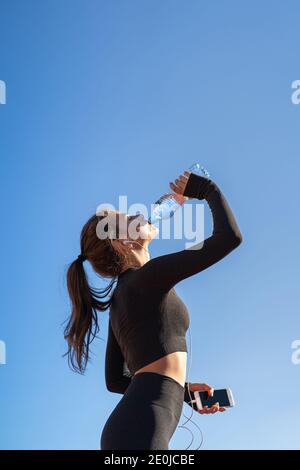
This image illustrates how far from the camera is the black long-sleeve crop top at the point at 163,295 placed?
3.85 m

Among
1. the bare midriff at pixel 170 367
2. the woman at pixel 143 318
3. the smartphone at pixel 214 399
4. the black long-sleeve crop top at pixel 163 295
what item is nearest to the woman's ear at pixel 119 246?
the woman at pixel 143 318

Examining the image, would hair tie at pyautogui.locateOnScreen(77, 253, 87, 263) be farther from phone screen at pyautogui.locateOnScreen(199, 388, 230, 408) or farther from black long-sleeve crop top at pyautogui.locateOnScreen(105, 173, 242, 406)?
phone screen at pyautogui.locateOnScreen(199, 388, 230, 408)

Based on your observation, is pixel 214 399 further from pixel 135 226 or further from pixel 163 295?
pixel 135 226

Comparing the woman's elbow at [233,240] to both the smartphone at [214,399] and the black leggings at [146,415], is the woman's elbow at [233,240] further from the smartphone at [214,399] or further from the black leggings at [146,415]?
the smartphone at [214,399]

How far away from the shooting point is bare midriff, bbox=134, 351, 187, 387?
379cm

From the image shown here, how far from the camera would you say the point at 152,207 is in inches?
244

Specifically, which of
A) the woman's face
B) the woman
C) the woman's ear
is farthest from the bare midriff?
the woman's face

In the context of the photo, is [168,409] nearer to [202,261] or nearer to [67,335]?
[202,261]

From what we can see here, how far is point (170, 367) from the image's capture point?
381 cm

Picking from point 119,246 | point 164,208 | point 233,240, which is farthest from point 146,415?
point 164,208

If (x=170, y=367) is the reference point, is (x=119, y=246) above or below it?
above

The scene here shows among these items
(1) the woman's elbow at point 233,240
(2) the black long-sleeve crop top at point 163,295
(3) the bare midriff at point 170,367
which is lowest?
(3) the bare midriff at point 170,367

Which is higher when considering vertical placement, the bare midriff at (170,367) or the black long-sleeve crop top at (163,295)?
the black long-sleeve crop top at (163,295)

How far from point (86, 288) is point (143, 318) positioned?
34.2 inches
